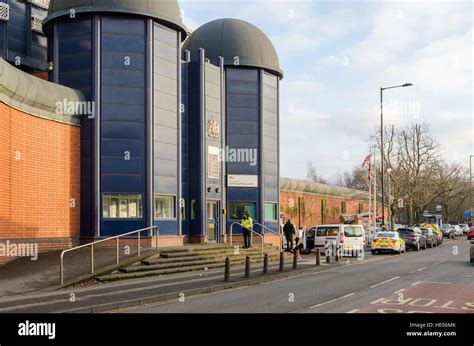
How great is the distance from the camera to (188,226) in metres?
31.6

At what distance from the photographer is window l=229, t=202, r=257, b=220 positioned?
112 ft

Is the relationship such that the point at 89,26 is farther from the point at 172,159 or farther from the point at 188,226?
the point at 188,226

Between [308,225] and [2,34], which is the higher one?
[2,34]

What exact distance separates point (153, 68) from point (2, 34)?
830 centimetres

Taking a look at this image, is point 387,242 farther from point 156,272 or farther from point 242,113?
point 156,272

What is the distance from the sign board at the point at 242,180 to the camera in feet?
112

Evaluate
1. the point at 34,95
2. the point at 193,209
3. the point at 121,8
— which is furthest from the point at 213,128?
the point at 34,95

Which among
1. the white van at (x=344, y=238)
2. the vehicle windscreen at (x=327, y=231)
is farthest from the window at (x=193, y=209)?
the vehicle windscreen at (x=327, y=231)

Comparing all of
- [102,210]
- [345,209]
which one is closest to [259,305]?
[102,210]

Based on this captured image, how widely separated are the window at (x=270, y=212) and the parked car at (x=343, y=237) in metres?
3.71

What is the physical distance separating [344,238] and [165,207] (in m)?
9.64

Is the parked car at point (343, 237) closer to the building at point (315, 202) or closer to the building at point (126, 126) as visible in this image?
the building at point (126, 126)

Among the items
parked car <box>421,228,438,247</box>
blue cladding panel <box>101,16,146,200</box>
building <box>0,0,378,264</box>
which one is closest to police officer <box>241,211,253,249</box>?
building <box>0,0,378,264</box>

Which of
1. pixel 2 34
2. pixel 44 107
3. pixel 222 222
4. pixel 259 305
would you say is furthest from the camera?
pixel 222 222
